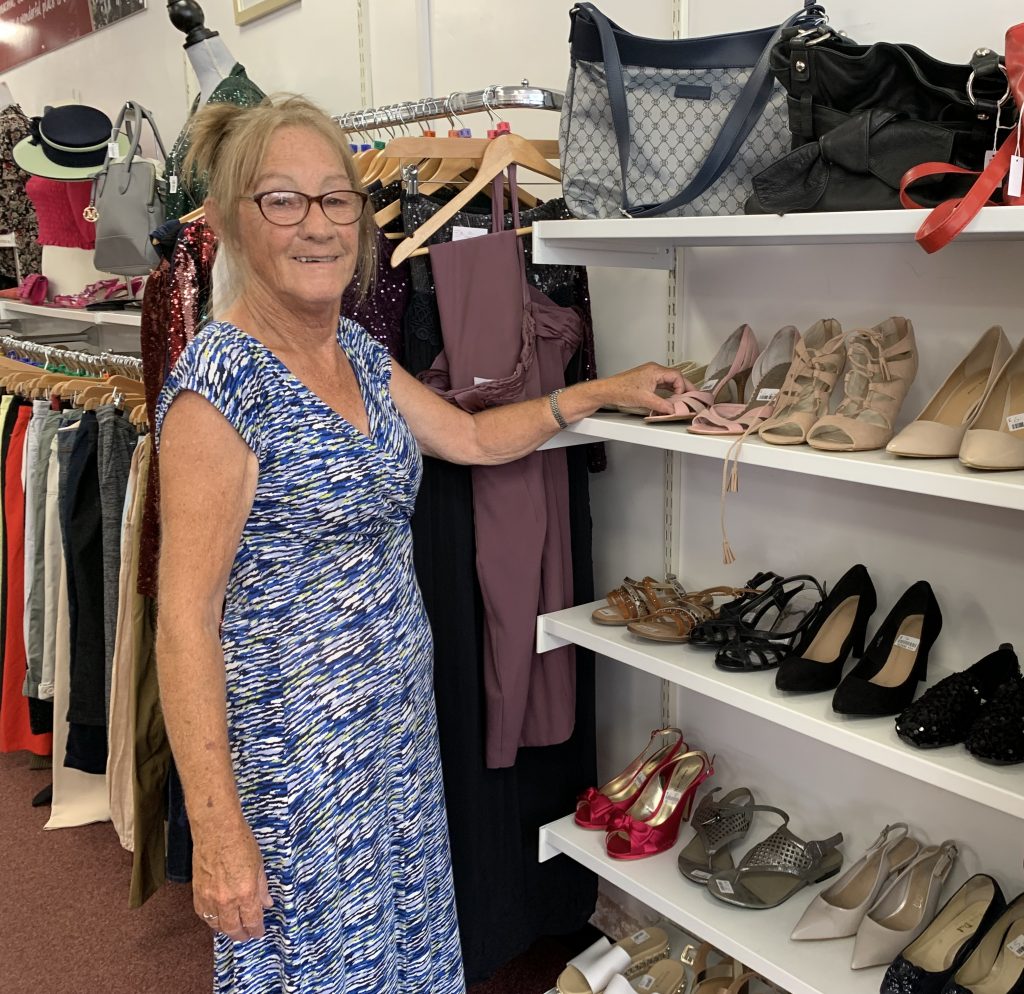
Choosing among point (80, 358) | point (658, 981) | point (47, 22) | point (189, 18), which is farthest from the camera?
point (47, 22)

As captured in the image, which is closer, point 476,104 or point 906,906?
point 906,906

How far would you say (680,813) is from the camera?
6.39ft

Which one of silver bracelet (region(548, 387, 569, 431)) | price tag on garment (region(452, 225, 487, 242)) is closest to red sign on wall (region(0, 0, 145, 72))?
price tag on garment (region(452, 225, 487, 242))

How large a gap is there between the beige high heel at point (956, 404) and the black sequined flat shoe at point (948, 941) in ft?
2.44

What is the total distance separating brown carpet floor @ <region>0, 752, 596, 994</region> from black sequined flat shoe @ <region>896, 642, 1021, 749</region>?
128 cm

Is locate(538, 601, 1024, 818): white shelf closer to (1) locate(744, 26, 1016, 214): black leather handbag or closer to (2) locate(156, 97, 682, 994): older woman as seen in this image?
(2) locate(156, 97, 682, 994): older woman

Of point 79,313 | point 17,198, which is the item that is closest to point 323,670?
point 79,313

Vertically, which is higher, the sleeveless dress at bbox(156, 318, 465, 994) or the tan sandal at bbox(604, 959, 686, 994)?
the sleeveless dress at bbox(156, 318, 465, 994)

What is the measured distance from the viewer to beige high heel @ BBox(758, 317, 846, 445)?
146 cm

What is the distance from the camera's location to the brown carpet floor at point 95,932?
228 cm

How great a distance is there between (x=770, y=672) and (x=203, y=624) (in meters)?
0.90

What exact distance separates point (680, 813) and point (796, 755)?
26 centimetres

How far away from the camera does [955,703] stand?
1379 mm

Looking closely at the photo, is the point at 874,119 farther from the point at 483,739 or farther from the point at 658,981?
the point at 658,981
